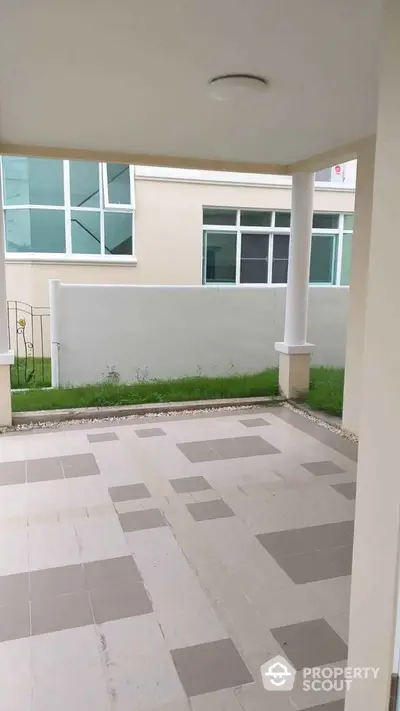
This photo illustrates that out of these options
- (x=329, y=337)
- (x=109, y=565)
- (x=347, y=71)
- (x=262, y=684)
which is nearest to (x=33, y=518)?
(x=109, y=565)

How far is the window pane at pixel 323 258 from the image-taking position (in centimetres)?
990

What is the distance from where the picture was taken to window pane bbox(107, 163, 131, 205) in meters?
8.73

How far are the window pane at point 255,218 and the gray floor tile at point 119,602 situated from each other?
7.92m

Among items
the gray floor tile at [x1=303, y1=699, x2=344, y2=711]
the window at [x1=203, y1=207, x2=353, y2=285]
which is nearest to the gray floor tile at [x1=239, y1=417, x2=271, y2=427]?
the gray floor tile at [x1=303, y1=699, x2=344, y2=711]

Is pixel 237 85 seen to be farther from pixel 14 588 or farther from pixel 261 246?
pixel 261 246

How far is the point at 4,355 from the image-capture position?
468cm

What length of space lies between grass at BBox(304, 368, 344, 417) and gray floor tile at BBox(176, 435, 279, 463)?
3.69ft

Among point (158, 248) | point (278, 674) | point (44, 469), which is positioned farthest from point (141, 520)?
point (158, 248)

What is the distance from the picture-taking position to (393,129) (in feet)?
3.66

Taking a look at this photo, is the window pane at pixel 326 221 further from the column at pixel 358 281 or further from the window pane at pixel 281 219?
the column at pixel 358 281

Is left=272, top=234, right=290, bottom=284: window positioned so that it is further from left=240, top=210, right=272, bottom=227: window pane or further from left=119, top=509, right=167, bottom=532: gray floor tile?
left=119, top=509, right=167, bottom=532: gray floor tile

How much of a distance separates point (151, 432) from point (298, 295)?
2.23 meters

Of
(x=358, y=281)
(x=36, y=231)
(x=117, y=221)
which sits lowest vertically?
(x=358, y=281)

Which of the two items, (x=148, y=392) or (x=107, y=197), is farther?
(x=107, y=197)
